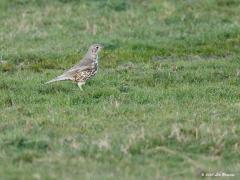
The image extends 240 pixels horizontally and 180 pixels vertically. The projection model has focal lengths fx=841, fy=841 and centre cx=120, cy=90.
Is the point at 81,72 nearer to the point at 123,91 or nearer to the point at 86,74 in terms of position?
the point at 86,74

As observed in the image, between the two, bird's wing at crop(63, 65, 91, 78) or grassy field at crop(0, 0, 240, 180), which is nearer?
grassy field at crop(0, 0, 240, 180)

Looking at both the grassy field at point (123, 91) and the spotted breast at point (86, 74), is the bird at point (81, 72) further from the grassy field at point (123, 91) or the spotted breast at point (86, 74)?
the grassy field at point (123, 91)

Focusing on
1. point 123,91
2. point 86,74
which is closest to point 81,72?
point 86,74

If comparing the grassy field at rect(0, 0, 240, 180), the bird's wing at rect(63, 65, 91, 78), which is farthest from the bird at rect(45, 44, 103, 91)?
the grassy field at rect(0, 0, 240, 180)

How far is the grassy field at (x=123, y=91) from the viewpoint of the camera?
11.1 metres

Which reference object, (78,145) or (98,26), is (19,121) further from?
(98,26)

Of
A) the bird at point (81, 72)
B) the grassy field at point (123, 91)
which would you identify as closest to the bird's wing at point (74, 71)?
the bird at point (81, 72)

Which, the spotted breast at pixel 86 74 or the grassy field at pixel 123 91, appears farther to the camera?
the spotted breast at pixel 86 74

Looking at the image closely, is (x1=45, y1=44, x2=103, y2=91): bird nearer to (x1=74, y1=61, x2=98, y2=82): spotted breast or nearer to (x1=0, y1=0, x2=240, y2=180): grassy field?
(x1=74, y1=61, x2=98, y2=82): spotted breast

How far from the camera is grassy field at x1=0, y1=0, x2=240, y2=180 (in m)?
11.1

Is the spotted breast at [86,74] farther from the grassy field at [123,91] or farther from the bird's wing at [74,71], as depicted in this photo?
the grassy field at [123,91]

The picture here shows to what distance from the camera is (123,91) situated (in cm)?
1608

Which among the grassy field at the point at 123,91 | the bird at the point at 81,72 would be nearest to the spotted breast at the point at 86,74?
the bird at the point at 81,72

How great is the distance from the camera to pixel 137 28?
22312mm
